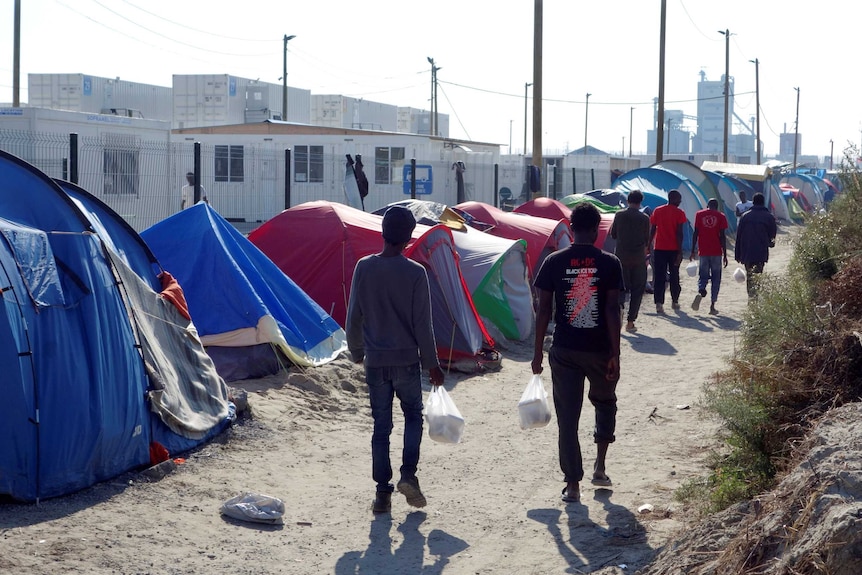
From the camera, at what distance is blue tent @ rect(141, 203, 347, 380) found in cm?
913

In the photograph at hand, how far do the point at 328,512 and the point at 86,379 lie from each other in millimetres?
1781

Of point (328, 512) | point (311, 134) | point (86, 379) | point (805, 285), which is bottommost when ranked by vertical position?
point (328, 512)

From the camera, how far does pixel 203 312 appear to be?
920 cm

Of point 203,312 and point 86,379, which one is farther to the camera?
point 203,312

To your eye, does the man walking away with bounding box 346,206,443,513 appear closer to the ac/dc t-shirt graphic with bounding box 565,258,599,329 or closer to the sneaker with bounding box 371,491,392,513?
the sneaker with bounding box 371,491,392,513

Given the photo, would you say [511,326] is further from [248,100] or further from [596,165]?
[596,165]

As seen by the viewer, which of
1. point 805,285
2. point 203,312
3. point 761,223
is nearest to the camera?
point 805,285

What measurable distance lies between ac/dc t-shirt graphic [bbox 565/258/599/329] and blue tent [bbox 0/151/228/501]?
3005 millimetres

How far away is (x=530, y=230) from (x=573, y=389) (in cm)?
917

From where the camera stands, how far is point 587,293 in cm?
608

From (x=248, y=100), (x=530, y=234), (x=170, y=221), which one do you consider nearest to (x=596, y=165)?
(x=248, y=100)

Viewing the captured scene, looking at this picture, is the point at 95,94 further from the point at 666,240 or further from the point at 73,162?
the point at 666,240

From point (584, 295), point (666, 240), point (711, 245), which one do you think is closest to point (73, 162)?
point (584, 295)

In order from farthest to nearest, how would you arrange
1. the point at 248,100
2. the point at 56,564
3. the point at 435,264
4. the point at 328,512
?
the point at 248,100
the point at 435,264
the point at 328,512
the point at 56,564
